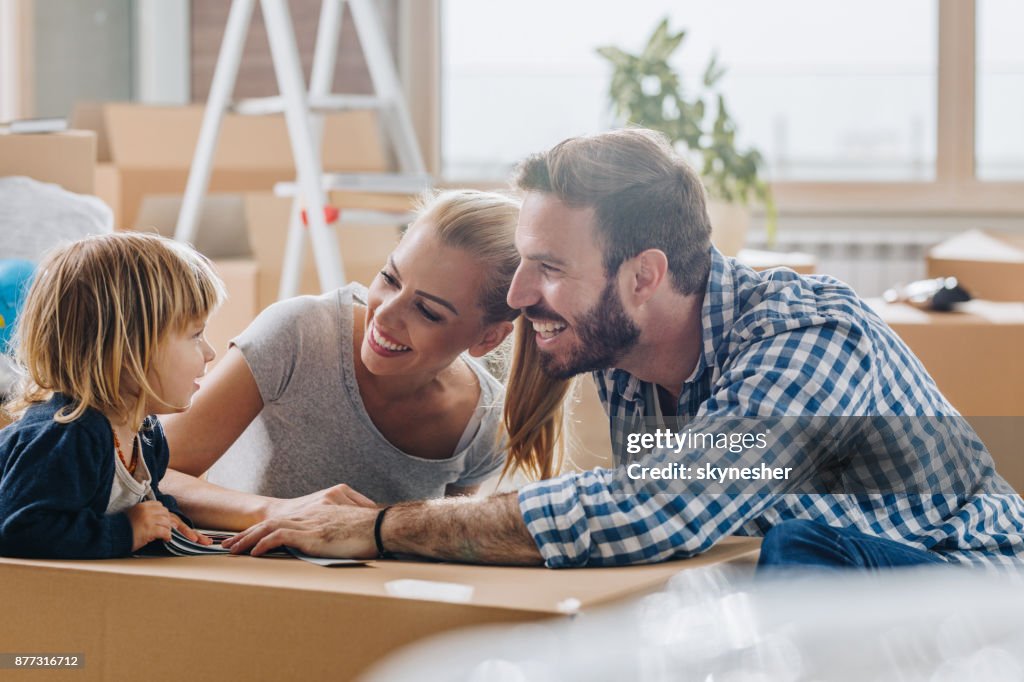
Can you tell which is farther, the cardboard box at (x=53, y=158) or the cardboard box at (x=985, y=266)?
the cardboard box at (x=985, y=266)

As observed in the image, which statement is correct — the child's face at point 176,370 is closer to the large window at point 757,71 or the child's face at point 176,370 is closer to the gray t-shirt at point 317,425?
the gray t-shirt at point 317,425

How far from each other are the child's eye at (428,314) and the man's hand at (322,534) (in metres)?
0.28

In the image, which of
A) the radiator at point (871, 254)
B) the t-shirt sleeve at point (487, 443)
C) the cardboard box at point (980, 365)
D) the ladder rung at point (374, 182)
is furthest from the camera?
the radiator at point (871, 254)

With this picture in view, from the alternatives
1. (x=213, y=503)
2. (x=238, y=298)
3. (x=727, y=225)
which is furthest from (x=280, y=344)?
(x=727, y=225)

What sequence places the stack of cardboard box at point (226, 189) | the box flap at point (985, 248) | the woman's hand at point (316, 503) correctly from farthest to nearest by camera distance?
the stack of cardboard box at point (226, 189) < the box flap at point (985, 248) < the woman's hand at point (316, 503)

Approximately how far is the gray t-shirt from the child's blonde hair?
0.24 metres

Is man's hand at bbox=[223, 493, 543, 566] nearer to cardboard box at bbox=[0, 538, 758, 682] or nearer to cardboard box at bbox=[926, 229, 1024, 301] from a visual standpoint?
cardboard box at bbox=[0, 538, 758, 682]

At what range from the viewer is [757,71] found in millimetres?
3701

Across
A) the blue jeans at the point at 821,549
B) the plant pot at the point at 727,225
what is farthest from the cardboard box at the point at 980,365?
the blue jeans at the point at 821,549

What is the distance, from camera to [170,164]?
3.04m

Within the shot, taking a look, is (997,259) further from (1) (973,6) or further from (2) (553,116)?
(2) (553,116)

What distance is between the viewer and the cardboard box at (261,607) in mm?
771

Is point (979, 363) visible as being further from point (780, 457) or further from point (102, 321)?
point (102, 321)

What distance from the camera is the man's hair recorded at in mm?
1029
